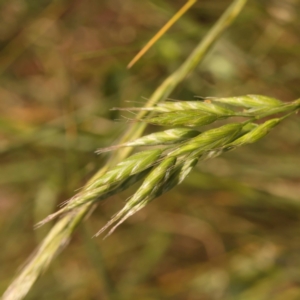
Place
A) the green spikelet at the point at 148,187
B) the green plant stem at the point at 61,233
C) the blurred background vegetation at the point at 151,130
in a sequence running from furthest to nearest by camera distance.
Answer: the blurred background vegetation at the point at 151,130
the green plant stem at the point at 61,233
the green spikelet at the point at 148,187

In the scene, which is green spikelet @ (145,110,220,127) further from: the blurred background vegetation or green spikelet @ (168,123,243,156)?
the blurred background vegetation

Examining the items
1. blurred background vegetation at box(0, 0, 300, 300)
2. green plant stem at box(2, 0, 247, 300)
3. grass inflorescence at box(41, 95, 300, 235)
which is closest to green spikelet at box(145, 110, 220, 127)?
grass inflorescence at box(41, 95, 300, 235)

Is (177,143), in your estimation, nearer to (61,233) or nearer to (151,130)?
(61,233)

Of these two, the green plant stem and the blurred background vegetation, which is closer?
the green plant stem

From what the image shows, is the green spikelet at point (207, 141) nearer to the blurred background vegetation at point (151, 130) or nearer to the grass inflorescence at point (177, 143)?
the grass inflorescence at point (177, 143)

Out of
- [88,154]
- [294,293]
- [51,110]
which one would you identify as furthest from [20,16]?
[294,293]

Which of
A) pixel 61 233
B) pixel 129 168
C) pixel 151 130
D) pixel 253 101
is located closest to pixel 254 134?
pixel 253 101

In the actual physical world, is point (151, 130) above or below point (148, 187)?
below

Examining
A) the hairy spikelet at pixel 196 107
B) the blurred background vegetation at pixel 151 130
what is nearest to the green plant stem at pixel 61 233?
the hairy spikelet at pixel 196 107
